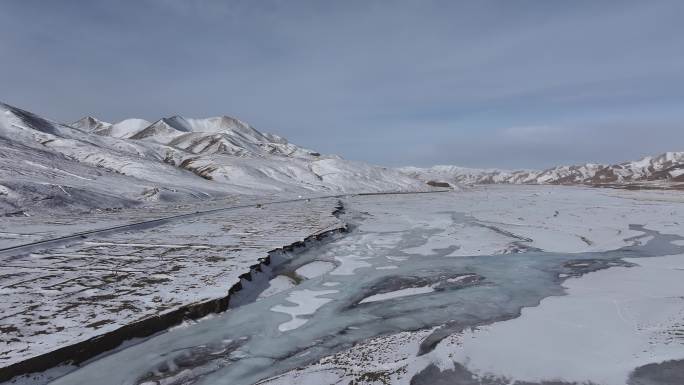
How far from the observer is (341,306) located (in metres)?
9.81

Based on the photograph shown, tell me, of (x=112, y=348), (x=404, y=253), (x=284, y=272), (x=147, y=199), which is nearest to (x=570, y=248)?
(x=404, y=253)

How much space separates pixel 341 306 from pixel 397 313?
129cm

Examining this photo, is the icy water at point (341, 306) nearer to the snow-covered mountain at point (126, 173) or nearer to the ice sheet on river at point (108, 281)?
the ice sheet on river at point (108, 281)

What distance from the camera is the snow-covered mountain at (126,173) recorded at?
32.9 metres

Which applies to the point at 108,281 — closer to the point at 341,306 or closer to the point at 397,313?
the point at 341,306

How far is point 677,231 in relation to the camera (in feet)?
71.5

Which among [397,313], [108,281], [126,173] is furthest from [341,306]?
[126,173]

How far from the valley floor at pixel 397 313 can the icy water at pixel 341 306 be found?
1.5 inches

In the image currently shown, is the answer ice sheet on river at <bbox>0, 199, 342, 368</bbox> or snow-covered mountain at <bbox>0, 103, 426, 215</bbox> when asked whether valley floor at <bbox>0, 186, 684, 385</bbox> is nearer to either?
ice sheet on river at <bbox>0, 199, 342, 368</bbox>

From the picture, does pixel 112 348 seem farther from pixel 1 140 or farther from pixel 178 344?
pixel 1 140

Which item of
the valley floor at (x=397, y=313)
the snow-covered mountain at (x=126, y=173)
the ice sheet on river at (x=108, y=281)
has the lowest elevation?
the valley floor at (x=397, y=313)

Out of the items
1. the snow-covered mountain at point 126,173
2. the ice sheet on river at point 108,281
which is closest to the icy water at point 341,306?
the ice sheet on river at point 108,281

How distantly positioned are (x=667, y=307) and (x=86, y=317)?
11012 mm

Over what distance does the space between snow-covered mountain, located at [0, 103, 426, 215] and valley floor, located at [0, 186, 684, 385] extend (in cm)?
1888
